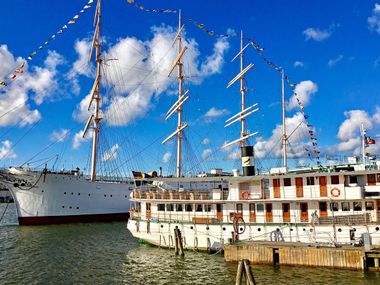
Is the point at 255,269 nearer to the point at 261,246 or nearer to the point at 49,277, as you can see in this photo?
the point at 261,246

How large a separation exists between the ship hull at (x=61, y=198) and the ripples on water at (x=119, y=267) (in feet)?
43.6

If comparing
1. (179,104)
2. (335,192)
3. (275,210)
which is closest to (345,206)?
(335,192)

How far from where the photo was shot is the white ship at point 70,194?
48.2 m

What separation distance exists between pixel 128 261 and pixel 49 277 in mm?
5752

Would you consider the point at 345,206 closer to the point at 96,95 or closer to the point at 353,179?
A: the point at 353,179

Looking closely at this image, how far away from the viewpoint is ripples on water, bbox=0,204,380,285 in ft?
67.3

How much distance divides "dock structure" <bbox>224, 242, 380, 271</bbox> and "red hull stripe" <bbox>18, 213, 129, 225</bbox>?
32583 mm

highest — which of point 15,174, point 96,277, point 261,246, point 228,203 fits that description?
point 15,174

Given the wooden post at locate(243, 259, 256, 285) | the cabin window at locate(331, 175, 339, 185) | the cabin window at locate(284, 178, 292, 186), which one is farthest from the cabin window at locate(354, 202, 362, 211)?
the wooden post at locate(243, 259, 256, 285)

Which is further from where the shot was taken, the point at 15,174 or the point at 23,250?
the point at 15,174

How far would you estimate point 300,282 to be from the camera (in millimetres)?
19391

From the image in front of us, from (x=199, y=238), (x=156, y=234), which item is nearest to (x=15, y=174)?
(x=156, y=234)

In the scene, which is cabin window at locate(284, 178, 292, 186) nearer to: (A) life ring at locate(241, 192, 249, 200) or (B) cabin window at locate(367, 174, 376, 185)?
(A) life ring at locate(241, 192, 249, 200)

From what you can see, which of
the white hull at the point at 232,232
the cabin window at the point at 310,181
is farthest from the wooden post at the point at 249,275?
the cabin window at the point at 310,181
